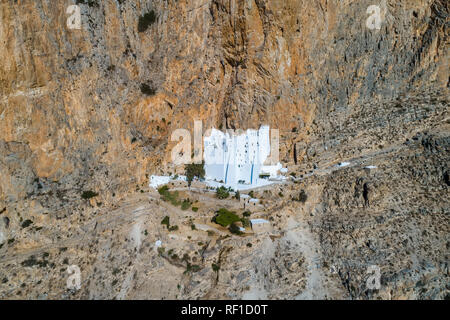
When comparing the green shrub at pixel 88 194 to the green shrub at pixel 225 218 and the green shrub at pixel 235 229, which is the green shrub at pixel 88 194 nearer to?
the green shrub at pixel 225 218

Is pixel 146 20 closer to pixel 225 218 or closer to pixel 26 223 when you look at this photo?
pixel 225 218

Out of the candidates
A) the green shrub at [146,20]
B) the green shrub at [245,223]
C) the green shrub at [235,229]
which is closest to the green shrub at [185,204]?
the green shrub at [235,229]

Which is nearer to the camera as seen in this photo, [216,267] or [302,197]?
[216,267]

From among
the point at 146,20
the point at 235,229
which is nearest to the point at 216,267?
the point at 235,229

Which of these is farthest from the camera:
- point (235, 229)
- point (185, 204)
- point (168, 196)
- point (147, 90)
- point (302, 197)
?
point (147, 90)

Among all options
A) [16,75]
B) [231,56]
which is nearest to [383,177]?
[231,56]

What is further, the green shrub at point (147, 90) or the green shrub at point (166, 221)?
the green shrub at point (147, 90)

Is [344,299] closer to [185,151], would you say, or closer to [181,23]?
[185,151]
